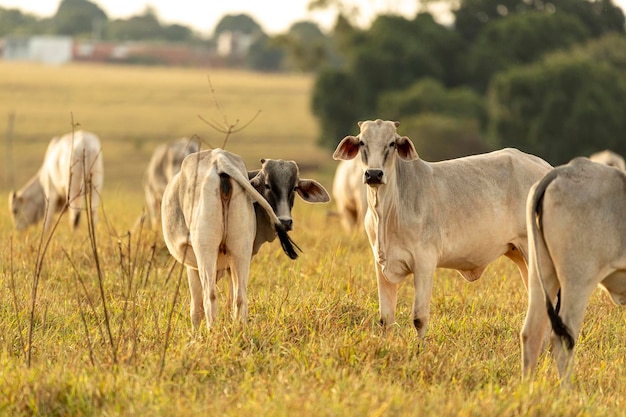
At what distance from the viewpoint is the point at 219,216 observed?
655cm

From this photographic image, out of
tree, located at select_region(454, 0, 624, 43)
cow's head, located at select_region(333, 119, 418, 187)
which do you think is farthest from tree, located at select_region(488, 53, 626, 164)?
cow's head, located at select_region(333, 119, 418, 187)

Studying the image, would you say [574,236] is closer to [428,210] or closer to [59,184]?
[428,210]

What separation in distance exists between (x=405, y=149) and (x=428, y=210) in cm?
41

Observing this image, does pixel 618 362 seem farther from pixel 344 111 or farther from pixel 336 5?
pixel 336 5

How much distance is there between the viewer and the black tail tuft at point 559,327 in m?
5.51

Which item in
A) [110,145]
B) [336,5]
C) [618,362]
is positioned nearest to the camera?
[618,362]

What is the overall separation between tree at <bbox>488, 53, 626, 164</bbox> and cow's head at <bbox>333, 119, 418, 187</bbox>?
25932 mm

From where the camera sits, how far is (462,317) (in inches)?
292

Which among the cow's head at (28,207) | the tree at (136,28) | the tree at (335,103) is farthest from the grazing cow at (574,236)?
the tree at (136,28)

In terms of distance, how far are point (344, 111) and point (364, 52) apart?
2169 mm

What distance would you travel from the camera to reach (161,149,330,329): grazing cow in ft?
21.4

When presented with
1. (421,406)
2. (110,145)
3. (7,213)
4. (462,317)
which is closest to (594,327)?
(462,317)

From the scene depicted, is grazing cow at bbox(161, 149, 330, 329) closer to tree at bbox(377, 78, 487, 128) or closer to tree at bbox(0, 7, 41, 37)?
tree at bbox(377, 78, 487, 128)

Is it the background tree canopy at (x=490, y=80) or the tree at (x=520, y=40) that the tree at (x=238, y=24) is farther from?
the tree at (x=520, y=40)
